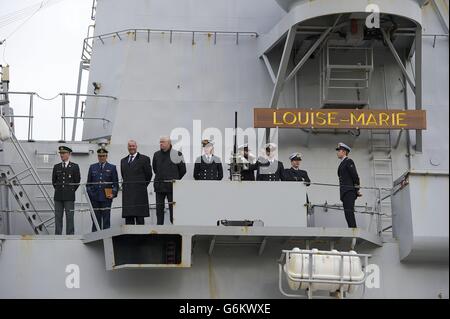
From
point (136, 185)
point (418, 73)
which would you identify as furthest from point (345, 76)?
point (136, 185)

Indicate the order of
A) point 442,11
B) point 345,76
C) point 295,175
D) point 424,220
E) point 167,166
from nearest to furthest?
point 424,220
point 167,166
point 295,175
point 345,76
point 442,11

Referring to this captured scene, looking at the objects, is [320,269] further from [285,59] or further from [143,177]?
[285,59]

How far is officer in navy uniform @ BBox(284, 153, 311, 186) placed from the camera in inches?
618

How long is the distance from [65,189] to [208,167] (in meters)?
1.92

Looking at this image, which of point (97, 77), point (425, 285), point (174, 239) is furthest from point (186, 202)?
point (97, 77)

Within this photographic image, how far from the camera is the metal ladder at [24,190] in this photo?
52.9 feet

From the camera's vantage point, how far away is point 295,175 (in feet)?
51.9

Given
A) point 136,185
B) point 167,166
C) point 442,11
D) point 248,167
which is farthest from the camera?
point 442,11

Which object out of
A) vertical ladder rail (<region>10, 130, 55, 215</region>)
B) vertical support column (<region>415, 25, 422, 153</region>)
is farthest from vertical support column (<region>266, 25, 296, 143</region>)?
vertical ladder rail (<region>10, 130, 55, 215</region>)

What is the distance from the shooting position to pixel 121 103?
1739 cm

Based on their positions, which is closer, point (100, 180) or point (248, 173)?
point (248, 173)

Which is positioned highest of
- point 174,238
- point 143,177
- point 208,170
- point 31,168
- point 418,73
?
point 418,73

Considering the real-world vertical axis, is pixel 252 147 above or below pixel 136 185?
above
